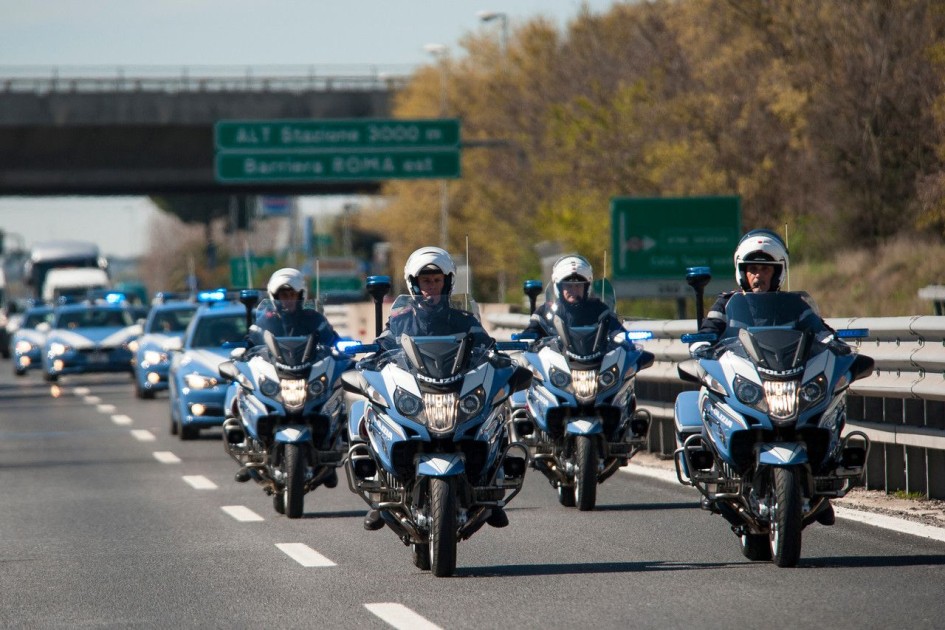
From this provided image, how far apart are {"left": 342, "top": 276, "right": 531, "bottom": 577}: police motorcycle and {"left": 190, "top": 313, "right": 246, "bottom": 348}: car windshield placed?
1175 cm

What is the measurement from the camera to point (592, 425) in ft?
41.6

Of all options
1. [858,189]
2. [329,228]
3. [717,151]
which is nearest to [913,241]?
[858,189]

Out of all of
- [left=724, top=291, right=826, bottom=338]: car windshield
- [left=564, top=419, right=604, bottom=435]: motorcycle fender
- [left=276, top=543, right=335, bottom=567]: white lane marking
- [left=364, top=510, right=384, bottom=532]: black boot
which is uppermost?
[left=724, top=291, right=826, bottom=338]: car windshield

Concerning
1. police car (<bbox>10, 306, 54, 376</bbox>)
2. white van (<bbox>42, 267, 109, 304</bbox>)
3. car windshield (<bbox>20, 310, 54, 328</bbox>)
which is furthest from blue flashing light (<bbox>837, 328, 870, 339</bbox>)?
white van (<bbox>42, 267, 109, 304</bbox>)

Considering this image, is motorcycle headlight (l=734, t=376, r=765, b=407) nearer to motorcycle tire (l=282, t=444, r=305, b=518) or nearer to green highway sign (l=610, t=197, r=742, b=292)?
motorcycle tire (l=282, t=444, r=305, b=518)

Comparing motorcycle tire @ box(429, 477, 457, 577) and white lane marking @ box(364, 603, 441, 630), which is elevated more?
motorcycle tire @ box(429, 477, 457, 577)

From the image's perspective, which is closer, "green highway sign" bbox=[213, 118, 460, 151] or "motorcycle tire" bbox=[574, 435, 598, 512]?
"motorcycle tire" bbox=[574, 435, 598, 512]

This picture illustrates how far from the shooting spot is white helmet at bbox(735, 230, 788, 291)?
32.6ft

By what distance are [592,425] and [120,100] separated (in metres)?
46.0

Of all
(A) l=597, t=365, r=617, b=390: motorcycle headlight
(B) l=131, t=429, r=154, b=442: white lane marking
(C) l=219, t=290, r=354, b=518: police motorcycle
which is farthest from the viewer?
(B) l=131, t=429, r=154, b=442: white lane marking

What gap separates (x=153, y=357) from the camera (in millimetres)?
28250

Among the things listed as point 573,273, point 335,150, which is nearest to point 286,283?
point 573,273

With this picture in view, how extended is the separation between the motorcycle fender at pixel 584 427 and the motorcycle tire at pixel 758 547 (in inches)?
113

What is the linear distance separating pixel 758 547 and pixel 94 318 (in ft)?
88.4
